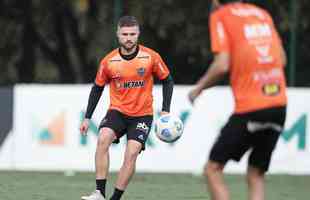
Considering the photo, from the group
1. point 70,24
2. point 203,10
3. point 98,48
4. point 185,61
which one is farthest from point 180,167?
point 70,24

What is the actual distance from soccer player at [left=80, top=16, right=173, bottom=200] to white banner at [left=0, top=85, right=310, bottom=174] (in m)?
4.90

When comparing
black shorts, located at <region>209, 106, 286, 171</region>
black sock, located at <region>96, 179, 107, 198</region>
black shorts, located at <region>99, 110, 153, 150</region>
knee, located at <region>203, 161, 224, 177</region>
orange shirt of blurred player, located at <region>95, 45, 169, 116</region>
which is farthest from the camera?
orange shirt of blurred player, located at <region>95, 45, 169, 116</region>

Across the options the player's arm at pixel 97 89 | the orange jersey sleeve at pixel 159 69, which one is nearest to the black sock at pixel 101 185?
the player's arm at pixel 97 89

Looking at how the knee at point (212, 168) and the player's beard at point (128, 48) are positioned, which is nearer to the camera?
the knee at point (212, 168)

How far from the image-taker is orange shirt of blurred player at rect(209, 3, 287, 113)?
7789mm

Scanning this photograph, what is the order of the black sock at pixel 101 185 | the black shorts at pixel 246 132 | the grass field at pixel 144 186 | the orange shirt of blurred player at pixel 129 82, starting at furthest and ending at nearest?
1. the grass field at pixel 144 186
2. the orange shirt of blurred player at pixel 129 82
3. the black sock at pixel 101 185
4. the black shorts at pixel 246 132

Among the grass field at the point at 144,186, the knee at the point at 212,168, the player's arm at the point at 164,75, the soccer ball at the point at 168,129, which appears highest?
the player's arm at the point at 164,75

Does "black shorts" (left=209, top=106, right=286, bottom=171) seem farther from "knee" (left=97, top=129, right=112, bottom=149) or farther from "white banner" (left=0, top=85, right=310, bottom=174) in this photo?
"white banner" (left=0, top=85, right=310, bottom=174)

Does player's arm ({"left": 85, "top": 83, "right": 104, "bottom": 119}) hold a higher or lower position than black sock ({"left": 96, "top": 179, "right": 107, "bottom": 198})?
higher

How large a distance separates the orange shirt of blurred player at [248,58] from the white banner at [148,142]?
8175 millimetres

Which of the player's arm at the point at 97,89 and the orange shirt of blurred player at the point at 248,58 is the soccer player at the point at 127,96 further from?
the orange shirt of blurred player at the point at 248,58

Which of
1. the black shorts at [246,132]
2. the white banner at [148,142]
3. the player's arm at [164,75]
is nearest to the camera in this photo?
the black shorts at [246,132]

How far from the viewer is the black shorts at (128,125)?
10.8 m

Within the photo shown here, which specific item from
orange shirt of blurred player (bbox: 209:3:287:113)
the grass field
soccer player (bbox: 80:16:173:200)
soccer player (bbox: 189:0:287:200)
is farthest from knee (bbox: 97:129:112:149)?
orange shirt of blurred player (bbox: 209:3:287:113)
